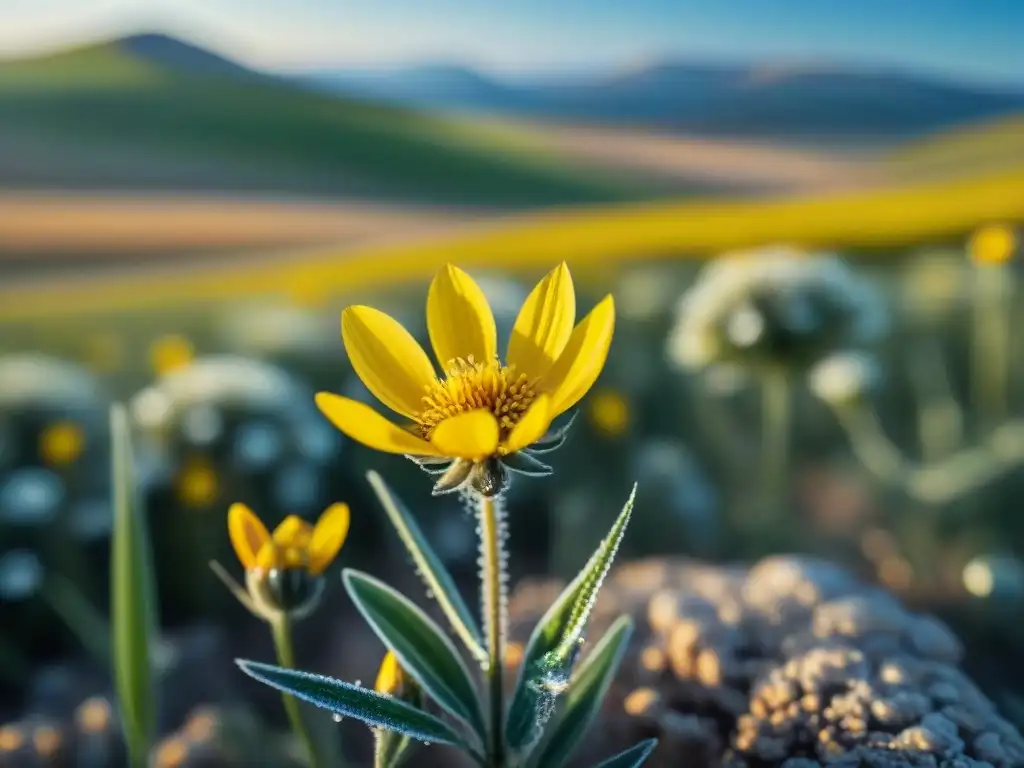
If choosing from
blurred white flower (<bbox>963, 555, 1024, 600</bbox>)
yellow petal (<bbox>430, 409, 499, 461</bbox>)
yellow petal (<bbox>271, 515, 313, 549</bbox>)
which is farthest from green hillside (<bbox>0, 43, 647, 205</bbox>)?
yellow petal (<bbox>430, 409, 499, 461</bbox>)

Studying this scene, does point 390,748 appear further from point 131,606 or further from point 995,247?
point 995,247

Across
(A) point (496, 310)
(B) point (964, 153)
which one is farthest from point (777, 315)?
(B) point (964, 153)

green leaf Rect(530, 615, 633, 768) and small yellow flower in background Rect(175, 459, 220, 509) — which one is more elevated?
green leaf Rect(530, 615, 633, 768)

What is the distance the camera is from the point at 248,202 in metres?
1.50

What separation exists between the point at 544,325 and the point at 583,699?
8.4 inches

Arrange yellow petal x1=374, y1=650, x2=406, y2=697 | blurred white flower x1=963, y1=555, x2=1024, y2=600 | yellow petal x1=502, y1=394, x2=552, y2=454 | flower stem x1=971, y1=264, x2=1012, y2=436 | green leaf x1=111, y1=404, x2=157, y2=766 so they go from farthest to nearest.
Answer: flower stem x1=971, y1=264, x2=1012, y2=436, blurred white flower x1=963, y1=555, x2=1024, y2=600, green leaf x1=111, y1=404, x2=157, y2=766, yellow petal x1=374, y1=650, x2=406, y2=697, yellow petal x1=502, y1=394, x2=552, y2=454

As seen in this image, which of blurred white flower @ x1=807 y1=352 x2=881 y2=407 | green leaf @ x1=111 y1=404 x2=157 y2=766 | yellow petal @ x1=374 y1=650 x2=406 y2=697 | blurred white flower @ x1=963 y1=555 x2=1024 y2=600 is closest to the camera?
yellow petal @ x1=374 y1=650 x2=406 y2=697

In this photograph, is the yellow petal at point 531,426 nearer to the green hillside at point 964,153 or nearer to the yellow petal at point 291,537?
the yellow petal at point 291,537

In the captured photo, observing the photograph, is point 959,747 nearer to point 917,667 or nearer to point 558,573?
point 917,667

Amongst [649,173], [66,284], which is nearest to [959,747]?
[649,173]

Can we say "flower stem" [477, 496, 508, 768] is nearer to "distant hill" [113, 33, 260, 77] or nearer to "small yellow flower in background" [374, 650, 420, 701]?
"small yellow flower in background" [374, 650, 420, 701]

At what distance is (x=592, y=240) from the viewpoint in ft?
5.27

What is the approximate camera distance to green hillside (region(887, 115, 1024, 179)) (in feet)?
4.94

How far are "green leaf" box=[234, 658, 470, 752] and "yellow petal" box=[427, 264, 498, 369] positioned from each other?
165 millimetres
